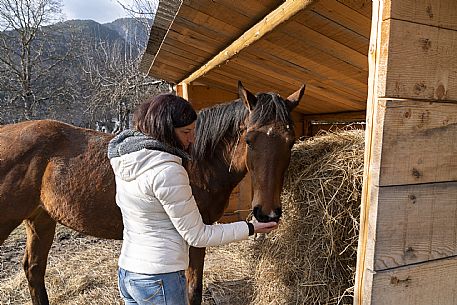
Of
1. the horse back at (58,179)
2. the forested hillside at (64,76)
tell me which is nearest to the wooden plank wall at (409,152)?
the horse back at (58,179)

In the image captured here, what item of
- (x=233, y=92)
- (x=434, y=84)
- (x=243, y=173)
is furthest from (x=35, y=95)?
(x=434, y=84)

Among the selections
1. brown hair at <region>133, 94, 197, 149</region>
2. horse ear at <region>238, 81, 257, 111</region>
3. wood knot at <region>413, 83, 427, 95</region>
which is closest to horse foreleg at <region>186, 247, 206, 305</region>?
horse ear at <region>238, 81, 257, 111</region>

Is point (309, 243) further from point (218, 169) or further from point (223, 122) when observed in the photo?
point (223, 122)

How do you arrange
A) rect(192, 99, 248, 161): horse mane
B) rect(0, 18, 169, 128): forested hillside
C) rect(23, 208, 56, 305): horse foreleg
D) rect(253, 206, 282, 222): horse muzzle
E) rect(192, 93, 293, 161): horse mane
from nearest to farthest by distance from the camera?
1. rect(253, 206, 282, 222): horse muzzle
2. rect(192, 93, 293, 161): horse mane
3. rect(192, 99, 248, 161): horse mane
4. rect(23, 208, 56, 305): horse foreleg
5. rect(0, 18, 169, 128): forested hillside

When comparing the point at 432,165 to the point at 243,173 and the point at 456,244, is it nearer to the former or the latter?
the point at 456,244

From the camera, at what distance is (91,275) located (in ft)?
11.9

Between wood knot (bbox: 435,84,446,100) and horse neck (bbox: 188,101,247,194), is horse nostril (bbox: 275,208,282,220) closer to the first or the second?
horse neck (bbox: 188,101,247,194)

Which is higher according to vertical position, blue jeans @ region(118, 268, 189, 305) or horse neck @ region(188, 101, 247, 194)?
horse neck @ region(188, 101, 247, 194)

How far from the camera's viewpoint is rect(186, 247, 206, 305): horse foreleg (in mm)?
2414

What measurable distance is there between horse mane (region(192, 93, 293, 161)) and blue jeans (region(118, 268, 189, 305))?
99 cm

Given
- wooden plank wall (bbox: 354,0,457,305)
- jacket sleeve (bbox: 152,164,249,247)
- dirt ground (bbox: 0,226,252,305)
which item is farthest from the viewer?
dirt ground (bbox: 0,226,252,305)

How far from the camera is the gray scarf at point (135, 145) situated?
1.44 metres

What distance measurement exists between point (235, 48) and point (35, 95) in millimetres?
12522

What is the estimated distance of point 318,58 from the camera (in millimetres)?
2277
